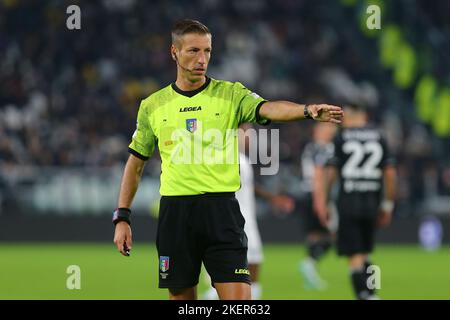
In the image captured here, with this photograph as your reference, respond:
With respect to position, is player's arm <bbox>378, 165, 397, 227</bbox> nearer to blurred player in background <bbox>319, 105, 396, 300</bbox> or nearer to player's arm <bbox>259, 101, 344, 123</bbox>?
blurred player in background <bbox>319, 105, 396, 300</bbox>

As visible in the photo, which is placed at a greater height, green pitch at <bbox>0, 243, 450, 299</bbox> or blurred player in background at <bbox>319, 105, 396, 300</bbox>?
blurred player in background at <bbox>319, 105, 396, 300</bbox>

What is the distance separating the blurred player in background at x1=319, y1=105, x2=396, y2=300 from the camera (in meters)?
10.6

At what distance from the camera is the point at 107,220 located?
2045 cm

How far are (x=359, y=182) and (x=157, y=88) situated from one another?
14.0 m

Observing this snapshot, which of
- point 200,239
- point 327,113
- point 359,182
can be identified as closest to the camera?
point 327,113

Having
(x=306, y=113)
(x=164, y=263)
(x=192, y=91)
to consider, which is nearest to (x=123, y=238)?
(x=164, y=263)

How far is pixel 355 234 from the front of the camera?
415 inches

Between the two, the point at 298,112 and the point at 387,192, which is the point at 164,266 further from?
the point at 387,192

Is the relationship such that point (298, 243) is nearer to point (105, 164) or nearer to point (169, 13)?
point (105, 164)

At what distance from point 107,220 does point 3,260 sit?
11.9 ft

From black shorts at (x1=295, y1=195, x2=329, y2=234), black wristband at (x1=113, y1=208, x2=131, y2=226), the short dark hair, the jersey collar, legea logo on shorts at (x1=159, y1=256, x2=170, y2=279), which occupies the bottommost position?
black shorts at (x1=295, y1=195, x2=329, y2=234)

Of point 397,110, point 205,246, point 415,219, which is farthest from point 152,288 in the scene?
point 397,110

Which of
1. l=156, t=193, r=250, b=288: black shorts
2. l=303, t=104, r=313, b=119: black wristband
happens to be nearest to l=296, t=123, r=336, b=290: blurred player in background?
l=156, t=193, r=250, b=288: black shorts

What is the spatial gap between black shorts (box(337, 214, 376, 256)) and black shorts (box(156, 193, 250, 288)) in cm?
410
